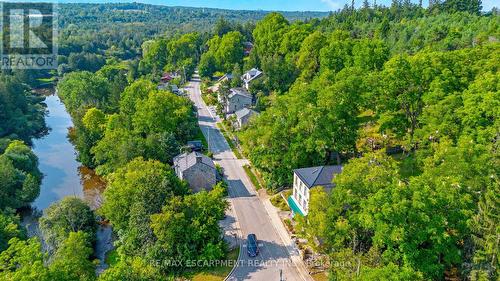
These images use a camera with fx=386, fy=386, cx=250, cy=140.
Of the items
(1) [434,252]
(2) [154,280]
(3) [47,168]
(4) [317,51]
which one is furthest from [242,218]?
(4) [317,51]

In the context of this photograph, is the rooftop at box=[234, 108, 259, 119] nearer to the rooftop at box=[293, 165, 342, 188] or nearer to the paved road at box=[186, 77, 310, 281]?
the paved road at box=[186, 77, 310, 281]

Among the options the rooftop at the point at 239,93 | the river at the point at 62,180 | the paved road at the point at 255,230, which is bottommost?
the river at the point at 62,180

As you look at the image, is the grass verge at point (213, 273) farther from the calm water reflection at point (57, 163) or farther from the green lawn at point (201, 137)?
the green lawn at point (201, 137)

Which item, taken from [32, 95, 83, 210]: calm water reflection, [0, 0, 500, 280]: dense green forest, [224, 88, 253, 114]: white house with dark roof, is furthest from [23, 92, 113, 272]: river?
[224, 88, 253, 114]: white house with dark roof

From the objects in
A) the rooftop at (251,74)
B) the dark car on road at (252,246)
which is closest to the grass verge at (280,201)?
the dark car on road at (252,246)

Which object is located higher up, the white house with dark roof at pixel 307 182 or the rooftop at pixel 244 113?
the rooftop at pixel 244 113

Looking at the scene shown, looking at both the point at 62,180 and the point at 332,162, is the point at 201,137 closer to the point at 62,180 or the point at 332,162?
the point at 62,180

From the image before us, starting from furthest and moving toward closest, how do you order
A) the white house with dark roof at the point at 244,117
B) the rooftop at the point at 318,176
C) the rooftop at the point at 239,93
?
the rooftop at the point at 239,93 < the white house with dark roof at the point at 244,117 < the rooftop at the point at 318,176

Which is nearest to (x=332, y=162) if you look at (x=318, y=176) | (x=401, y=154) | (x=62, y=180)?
(x=401, y=154)
